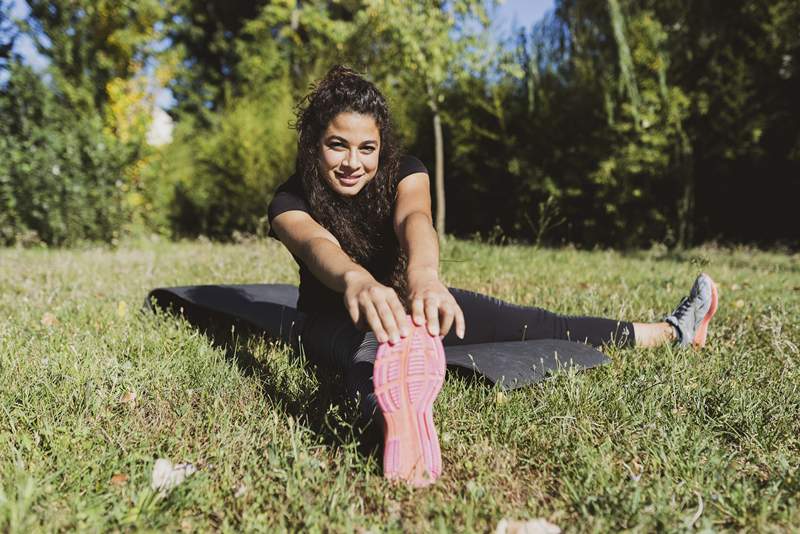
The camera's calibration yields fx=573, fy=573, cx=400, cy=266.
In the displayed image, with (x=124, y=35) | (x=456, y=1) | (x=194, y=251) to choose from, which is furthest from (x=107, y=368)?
(x=124, y=35)

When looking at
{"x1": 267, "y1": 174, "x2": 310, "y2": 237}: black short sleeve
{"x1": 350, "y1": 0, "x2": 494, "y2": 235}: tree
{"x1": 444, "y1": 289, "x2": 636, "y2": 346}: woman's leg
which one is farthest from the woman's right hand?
{"x1": 350, "y1": 0, "x2": 494, "y2": 235}: tree

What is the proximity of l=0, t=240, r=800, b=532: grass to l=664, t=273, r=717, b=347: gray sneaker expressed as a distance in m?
0.12

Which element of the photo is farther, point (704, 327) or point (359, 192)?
point (704, 327)

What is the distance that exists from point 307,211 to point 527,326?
1211mm

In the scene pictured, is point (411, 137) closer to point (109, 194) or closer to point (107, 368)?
point (109, 194)

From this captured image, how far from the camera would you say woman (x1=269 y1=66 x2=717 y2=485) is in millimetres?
1421

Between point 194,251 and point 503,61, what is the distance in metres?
4.37

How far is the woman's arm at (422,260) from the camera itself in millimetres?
1415

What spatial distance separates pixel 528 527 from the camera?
1.26 metres

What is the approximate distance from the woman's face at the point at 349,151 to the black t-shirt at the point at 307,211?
132 millimetres

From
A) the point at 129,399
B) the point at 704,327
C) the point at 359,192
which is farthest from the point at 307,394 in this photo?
the point at 704,327

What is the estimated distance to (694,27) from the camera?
7.18 meters

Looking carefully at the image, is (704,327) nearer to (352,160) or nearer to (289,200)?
(352,160)

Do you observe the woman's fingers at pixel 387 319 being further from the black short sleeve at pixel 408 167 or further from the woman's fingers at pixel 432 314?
the black short sleeve at pixel 408 167
